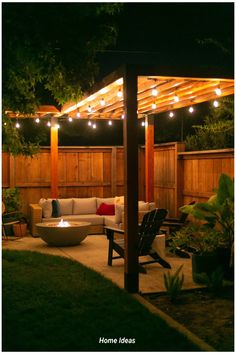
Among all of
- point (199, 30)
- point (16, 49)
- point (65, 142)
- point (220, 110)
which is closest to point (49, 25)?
point (16, 49)

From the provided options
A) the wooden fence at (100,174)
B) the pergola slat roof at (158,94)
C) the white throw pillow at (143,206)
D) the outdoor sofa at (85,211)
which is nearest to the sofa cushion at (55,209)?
the outdoor sofa at (85,211)

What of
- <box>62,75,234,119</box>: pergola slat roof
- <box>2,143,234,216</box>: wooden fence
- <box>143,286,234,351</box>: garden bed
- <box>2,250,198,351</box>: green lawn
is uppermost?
<box>62,75,234,119</box>: pergola slat roof

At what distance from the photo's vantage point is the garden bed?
196 inches

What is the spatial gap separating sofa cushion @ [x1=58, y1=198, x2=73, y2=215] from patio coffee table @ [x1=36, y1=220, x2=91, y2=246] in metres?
2.24

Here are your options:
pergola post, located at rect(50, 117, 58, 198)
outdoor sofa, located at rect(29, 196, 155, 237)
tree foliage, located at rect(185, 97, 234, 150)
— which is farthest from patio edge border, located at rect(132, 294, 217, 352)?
pergola post, located at rect(50, 117, 58, 198)

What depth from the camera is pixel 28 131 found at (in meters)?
15.1

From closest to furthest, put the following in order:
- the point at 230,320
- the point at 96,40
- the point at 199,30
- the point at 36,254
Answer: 1. the point at 230,320
2. the point at 96,40
3. the point at 36,254
4. the point at 199,30

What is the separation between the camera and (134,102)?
6.74m

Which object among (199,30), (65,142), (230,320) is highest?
(199,30)

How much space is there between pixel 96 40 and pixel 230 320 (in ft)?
12.4

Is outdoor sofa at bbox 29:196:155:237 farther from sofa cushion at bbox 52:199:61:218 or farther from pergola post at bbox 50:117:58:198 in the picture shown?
pergola post at bbox 50:117:58:198

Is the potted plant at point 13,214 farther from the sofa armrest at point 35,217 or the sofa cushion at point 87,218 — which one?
the sofa cushion at point 87,218

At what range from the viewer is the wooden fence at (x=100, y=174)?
464 inches

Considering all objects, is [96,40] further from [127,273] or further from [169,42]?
[169,42]
